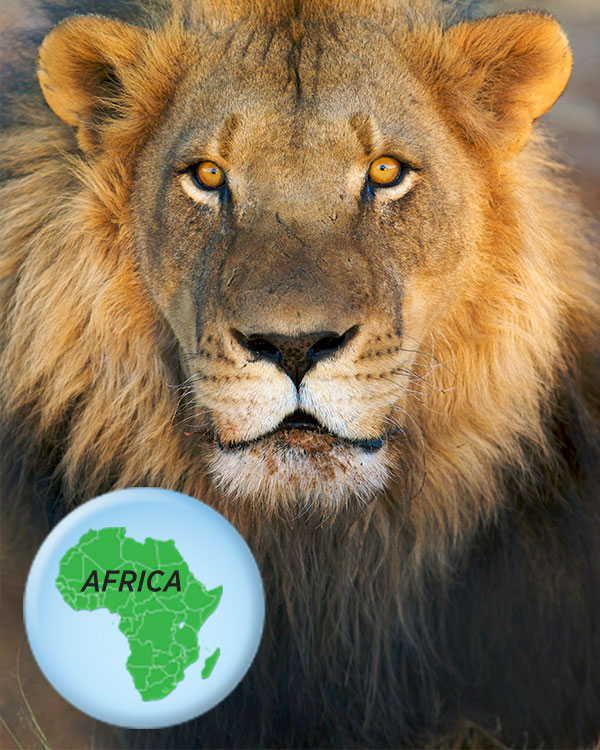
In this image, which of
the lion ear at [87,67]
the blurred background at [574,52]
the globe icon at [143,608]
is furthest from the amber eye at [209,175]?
the globe icon at [143,608]


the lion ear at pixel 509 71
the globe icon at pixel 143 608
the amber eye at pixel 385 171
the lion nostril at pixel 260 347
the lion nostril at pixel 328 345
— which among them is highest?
the lion ear at pixel 509 71

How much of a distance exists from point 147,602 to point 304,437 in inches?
23.2

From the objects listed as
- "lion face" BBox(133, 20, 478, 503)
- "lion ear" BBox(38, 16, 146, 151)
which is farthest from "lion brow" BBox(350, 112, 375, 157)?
"lion ear" BBox(38, 16, 146, 151)

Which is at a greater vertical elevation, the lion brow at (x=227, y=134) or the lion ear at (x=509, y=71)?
the lion ear at (x=509, y=71)

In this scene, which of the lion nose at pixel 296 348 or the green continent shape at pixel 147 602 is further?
the green continent shape at pixel 147 602

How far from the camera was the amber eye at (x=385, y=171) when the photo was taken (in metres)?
1.94

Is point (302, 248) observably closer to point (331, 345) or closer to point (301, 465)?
point (331, 345)

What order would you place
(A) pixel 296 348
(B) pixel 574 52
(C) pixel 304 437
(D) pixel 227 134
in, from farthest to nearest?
(B) pixel 574 52
(D) pixel 227 134
(C) pixel 304 437
(A) pixel 296 348

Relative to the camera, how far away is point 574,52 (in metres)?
2.35

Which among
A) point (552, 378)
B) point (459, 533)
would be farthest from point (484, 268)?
point (459, 533)

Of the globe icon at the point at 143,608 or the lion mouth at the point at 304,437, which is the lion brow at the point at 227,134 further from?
the globe icon at the point at 143,608

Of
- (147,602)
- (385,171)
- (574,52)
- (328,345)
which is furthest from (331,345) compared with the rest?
(574,52)

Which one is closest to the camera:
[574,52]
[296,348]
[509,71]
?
[296,348]

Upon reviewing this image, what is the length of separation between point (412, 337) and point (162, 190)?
63 cm
